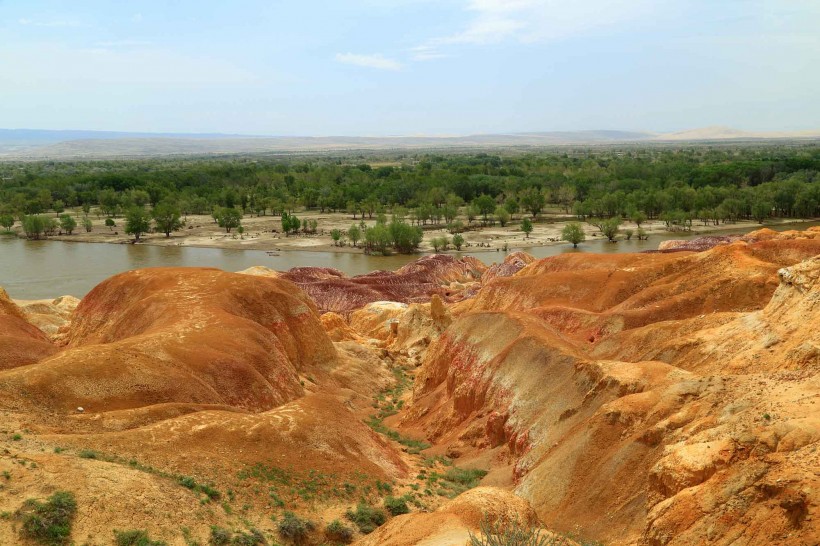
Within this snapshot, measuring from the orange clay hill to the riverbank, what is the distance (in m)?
55.0

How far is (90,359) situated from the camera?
25.1 meters

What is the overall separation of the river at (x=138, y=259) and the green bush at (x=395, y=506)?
200 feet

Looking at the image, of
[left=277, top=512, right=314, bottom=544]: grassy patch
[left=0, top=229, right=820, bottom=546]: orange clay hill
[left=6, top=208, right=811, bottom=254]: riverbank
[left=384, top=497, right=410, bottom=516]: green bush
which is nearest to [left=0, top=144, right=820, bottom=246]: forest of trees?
[left=6, top=208, right=811, bottom=254]: riverbank

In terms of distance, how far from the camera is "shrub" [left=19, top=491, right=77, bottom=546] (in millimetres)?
14969

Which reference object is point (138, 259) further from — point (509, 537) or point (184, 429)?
point (509, 537)

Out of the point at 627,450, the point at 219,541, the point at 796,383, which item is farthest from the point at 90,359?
the point at 796,383

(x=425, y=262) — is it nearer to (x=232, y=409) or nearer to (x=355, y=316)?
(x=355, y=316)

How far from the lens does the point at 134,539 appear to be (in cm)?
1591

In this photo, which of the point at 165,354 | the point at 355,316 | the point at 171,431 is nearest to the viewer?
the point at 171,431

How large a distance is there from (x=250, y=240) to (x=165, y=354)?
77590 millimetres

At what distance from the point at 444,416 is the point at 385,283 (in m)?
32.8

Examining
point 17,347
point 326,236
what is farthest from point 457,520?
point 326,236

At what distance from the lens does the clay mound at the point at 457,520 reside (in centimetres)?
1449

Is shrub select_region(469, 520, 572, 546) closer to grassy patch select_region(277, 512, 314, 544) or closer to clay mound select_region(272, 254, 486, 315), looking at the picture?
grassy patch select_region(277, 512, 314, 544)
